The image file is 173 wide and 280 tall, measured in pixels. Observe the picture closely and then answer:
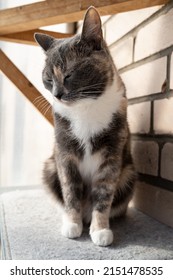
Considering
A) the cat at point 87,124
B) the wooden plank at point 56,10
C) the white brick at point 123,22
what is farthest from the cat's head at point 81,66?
the white brick at point 123,22

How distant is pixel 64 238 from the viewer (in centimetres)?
95

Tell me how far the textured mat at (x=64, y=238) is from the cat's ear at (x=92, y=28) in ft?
1.82

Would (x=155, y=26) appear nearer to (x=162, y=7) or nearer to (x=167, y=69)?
(x=162, y=7)

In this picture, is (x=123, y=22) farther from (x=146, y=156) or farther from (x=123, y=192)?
(x=123, y=192)

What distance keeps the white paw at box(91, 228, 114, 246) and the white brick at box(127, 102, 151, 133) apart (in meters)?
0.46

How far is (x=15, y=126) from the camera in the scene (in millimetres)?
2389

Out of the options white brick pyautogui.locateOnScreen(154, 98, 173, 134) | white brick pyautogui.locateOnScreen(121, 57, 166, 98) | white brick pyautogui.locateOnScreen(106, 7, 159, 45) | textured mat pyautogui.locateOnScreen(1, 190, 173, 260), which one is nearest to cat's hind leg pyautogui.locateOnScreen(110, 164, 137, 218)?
textured mat pyautogui.locateOnScreen(1, 190, 173, 260)

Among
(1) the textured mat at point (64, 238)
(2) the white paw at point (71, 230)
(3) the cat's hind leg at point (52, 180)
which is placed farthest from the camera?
(3) the cat's hind leg at point (52, 180)

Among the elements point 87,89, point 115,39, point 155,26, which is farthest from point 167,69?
point 115,39

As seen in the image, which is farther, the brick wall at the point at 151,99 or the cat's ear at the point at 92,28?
the brick wall at the point at 151,99

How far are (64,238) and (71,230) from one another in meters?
0.03

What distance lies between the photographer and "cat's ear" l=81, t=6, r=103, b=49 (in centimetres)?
90

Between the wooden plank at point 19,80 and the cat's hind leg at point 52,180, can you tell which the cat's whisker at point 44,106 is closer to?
the wooden plank at point 19,80

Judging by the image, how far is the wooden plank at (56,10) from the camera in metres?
1.00
